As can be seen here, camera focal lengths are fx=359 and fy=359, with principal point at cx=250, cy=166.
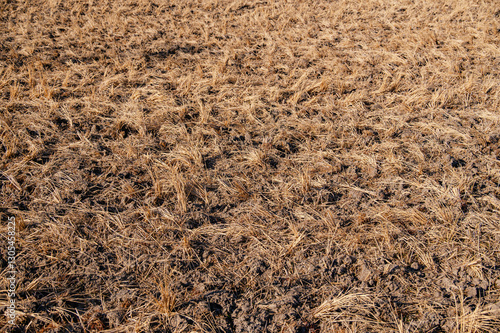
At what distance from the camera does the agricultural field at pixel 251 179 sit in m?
2.38

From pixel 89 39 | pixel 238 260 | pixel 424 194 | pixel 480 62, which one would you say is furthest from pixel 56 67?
pixel 480 62

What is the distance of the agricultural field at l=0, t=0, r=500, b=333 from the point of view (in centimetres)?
238

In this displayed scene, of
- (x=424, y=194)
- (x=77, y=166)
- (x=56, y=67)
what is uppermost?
(x=56, y=67)

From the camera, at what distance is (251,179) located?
331cm

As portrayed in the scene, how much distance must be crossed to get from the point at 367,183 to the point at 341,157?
A: 0.39m

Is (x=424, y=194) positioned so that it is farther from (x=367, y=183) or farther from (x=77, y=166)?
(x=77, y=166)

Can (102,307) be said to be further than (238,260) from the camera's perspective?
No

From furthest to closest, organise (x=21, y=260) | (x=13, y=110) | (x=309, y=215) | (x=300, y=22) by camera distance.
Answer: (x=300, y=22)
(x=13, y=110)
(x=309, y=215)
(x=21, y=260)

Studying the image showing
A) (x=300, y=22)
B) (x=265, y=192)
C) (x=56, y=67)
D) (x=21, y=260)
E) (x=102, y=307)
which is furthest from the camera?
(x=300, y=22)

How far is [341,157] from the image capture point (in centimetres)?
351

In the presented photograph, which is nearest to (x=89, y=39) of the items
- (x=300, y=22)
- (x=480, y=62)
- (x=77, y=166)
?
(x=77, y=166)

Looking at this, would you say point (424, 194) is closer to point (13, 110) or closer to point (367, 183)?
point (367, 183)

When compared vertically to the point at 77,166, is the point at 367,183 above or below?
below

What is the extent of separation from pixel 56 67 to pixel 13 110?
1059mm
